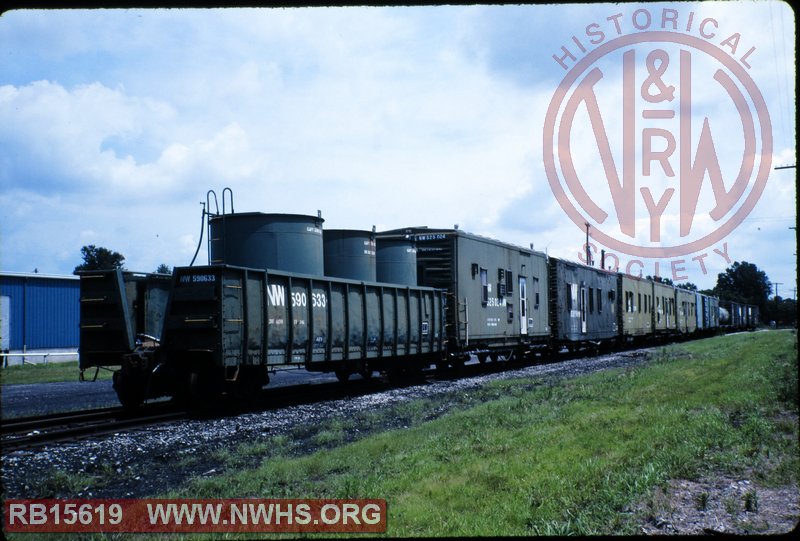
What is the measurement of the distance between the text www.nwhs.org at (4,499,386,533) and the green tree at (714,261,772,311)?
102530 mm

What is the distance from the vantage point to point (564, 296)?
27875 millimetres

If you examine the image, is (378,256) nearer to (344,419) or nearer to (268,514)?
(344,419)

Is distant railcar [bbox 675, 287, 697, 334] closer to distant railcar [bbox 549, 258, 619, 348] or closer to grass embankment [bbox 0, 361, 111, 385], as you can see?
distant railcar [bbox 549, 258, 619, 348]

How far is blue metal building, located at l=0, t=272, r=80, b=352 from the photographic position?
33.1 m

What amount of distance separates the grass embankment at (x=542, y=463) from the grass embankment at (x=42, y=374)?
17.9 metres

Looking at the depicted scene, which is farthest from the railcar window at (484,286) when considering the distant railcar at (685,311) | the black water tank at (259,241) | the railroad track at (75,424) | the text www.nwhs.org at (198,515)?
the distant railcar at (685,311)

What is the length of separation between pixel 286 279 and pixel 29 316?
26985 millimetres

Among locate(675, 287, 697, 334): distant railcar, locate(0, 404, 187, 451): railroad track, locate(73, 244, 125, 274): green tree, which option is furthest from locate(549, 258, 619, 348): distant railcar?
locate(73, 244, 125, 274): green tree

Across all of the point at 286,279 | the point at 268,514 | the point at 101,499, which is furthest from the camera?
the point at 286,279

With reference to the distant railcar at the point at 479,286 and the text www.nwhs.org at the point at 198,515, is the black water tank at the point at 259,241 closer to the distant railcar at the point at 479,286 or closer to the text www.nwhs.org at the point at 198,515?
the distant railcar at the point at 479,286

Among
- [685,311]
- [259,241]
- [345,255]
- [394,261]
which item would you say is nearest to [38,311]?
[394,261]

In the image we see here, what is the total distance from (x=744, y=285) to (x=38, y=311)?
99360 millimetres

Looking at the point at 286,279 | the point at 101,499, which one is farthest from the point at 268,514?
the point at 286,279

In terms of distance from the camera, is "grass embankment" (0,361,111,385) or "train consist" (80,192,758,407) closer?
"train consist" (80,192,758,407)
